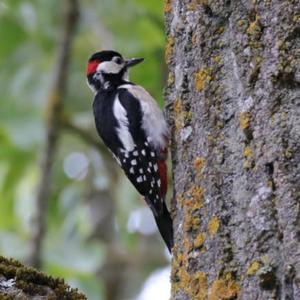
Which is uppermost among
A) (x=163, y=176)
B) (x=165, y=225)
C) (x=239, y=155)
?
(x=163, y=176)

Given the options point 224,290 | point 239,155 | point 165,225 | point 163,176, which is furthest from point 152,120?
point 224,290

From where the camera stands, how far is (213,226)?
8.68ft

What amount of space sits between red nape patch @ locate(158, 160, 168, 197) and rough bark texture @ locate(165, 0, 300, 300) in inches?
30.0

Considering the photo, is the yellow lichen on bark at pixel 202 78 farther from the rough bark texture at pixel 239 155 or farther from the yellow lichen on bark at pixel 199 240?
the yellow lichen on bark at pixel 199 240

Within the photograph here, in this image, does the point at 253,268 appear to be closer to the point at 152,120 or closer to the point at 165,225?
the point at 165,225

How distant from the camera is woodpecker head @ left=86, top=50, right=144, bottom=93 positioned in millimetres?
4441

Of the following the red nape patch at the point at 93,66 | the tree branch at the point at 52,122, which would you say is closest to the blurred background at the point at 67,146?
the tree branch at the point at 52,122

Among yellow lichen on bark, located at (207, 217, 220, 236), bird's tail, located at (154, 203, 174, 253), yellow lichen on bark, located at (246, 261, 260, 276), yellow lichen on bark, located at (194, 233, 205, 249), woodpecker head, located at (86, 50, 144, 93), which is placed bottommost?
yellow lichen on bark, located at (246, 261, 260, 276)

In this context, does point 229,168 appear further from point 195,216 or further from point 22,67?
point 22,67

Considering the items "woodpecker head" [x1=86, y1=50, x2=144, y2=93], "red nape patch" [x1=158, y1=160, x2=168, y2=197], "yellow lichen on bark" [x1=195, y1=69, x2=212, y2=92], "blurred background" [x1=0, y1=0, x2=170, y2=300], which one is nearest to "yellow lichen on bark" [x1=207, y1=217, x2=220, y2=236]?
"yellow lichen on bark" [x1=195, y1=69, x2=212, y2=92]

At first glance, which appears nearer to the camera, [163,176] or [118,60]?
[163,176]

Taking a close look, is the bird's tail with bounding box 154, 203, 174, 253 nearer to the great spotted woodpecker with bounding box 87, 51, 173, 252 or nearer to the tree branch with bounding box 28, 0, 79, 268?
the great spotted woodpecker with bounding box 87, 51, 173, 252

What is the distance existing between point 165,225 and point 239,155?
0.97 meters

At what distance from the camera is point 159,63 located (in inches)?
254
